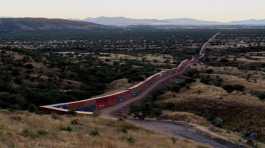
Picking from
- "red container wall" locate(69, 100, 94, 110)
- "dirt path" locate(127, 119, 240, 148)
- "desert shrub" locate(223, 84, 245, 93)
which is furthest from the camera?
"desert shrub" locate(223, 84, 245, 93)

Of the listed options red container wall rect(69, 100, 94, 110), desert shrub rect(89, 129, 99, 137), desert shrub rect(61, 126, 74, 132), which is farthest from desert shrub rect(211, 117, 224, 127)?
desert shrub rect(61, 126, 74, 132)

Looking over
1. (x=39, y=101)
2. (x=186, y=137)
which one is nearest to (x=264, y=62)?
(x=39, y=101)

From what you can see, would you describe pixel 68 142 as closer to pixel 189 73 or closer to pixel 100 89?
pixel 100 89

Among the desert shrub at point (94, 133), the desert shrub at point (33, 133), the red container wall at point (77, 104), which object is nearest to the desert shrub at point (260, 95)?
the red container wall at point (77, 104)

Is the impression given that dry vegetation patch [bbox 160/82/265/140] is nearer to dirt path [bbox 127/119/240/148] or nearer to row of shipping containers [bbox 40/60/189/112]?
row of shipping containers [bbox 40/60/189/112]

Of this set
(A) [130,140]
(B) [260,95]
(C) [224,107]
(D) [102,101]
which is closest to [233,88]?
(B) [260,95]

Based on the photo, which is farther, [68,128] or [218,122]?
[218,122]

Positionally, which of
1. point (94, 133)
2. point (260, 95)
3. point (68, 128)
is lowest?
point (260, 95)

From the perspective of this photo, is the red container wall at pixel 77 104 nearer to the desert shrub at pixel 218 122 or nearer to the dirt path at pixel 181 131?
the dirt path at pixel 181 131

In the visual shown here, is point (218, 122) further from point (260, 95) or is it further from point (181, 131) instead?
point (260, 95)

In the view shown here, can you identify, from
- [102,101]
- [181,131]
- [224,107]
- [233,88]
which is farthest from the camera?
[233,88]

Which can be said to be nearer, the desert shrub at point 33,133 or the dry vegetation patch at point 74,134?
the dry vegetation patch at point 74,134
